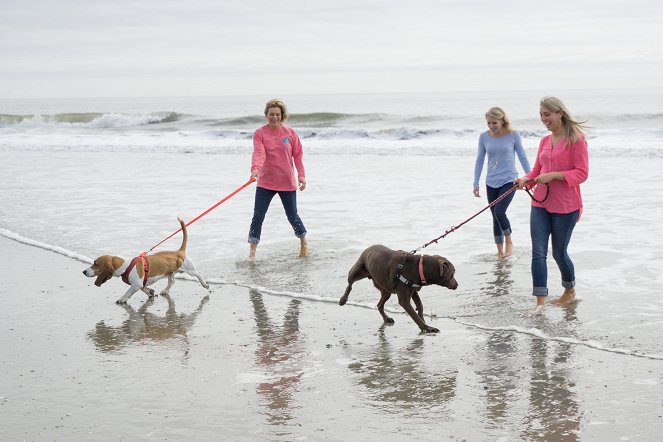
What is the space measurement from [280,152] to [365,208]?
3804mm

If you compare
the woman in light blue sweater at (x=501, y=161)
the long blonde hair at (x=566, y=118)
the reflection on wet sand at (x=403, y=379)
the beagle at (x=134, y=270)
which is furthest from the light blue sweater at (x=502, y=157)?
the beagle at (x=134, y=270)

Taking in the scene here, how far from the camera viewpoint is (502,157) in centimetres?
903

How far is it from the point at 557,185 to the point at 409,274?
5.03 ft

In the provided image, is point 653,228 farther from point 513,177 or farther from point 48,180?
point 48,180

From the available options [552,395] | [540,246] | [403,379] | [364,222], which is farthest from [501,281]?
[364,222]

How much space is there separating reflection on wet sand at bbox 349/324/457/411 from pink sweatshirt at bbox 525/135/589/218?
1.75m

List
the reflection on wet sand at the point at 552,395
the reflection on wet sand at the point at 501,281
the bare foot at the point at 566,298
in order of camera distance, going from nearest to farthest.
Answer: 1. the reflection on wet sand at the point at 552,395
2. the bare foot at the point at 566,298
3. the reflection on wet sand at the point at 501,281

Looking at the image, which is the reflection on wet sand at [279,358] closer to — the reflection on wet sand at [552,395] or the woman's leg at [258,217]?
the reflection on wet sand at [552,395]

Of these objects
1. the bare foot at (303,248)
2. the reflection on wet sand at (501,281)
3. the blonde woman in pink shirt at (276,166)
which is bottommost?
the reflection on wet sand at (501,281)

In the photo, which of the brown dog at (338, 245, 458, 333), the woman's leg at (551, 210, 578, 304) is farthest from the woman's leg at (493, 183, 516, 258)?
the brown dog at (338, 245, 458, 333)

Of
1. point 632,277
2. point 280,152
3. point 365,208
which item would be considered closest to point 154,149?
point 365,208

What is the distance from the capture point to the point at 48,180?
699 inches

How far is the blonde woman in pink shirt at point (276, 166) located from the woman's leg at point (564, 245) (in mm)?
3353

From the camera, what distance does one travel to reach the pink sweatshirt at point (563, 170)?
653 cm
